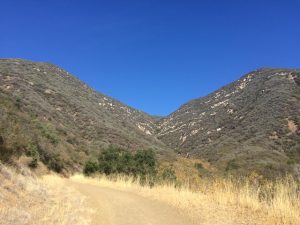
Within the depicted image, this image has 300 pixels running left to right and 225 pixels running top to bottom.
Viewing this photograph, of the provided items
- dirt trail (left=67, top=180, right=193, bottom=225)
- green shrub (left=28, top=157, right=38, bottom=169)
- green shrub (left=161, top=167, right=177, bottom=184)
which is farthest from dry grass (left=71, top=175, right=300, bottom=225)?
green shrub (left=28, top=157, right=38, bottom=169)

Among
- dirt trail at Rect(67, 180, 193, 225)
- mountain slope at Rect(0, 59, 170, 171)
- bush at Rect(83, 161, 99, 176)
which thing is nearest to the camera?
dirt trail at Rect(67, 180, 193, 225)

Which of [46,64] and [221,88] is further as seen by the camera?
[221,88]

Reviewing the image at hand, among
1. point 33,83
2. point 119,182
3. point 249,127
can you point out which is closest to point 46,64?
point 33,83

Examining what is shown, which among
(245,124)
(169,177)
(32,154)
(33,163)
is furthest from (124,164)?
(245,124)

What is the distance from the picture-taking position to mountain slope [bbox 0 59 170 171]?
1313 inches

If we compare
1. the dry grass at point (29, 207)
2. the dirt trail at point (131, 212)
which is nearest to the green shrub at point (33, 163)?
the dirt trail at point (131, 212)

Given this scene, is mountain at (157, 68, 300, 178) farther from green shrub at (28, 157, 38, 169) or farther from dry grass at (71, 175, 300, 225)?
dry grass at (71, 175, 300, 225)

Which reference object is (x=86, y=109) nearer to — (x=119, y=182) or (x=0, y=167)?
(x=119, y=182)

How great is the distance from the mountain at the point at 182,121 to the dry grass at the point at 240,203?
54.3 ft

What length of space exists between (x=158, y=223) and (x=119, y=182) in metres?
10.4

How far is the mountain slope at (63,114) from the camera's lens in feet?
109

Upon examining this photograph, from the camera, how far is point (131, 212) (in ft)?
34.3

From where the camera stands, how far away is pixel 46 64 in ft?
303

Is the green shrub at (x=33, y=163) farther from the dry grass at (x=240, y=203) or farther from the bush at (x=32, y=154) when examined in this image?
the dry grass at (x=240, y=203)
